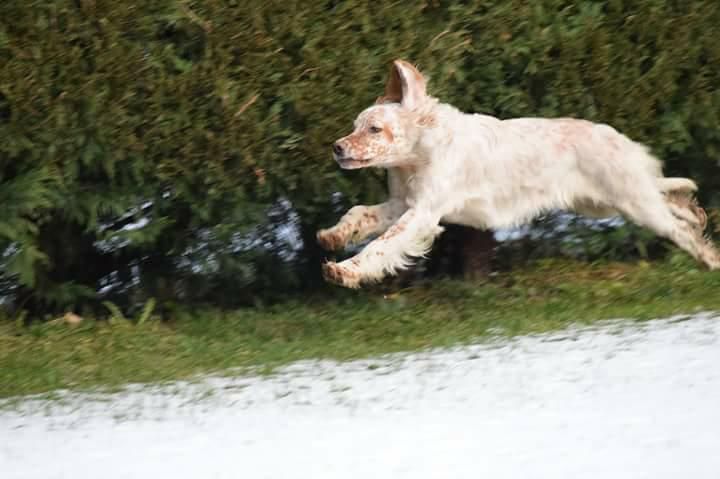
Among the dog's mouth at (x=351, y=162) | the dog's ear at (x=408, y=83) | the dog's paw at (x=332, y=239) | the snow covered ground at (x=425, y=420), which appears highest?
the dog's ear at (x=408, y=83)

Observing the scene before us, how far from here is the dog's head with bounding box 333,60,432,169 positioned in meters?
7.62

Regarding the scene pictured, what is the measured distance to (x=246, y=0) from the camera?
8062mm

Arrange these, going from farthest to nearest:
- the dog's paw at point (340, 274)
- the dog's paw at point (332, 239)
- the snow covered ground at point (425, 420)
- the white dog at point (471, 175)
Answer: the dog's paw at point (332, 239), the white dog at point (471, 175), the dog's paw at point (340, 274), the snow covered ground at point (425, 420)

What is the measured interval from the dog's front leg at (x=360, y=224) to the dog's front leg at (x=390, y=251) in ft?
0.80

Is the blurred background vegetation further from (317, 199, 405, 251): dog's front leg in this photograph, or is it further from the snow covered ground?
the snow covered ground

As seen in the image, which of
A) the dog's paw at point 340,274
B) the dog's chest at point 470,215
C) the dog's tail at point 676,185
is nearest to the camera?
the dog's paw at point 340,274

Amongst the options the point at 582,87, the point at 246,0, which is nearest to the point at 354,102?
the point at 246,0

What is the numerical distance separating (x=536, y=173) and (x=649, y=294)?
1043mm

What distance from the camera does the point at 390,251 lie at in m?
7.73

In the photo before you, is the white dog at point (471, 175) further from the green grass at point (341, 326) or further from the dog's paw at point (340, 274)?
the green grass at point (341, 326)

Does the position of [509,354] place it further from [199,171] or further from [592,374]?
[199,171]

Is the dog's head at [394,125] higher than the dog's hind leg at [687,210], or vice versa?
the dog's head at [394,125]

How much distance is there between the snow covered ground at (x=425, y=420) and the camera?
204 inches

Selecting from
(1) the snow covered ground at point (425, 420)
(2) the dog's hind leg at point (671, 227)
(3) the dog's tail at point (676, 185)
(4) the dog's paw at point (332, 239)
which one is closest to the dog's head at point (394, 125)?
(4) the dog's paw at point (332, 239)
